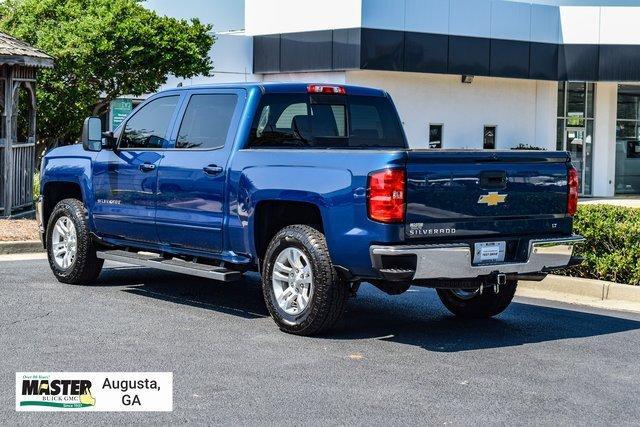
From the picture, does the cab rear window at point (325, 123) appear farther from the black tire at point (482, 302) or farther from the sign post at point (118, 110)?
the sign post at point (118, 110)

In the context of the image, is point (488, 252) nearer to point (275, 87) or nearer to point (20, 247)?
point (275, 87)

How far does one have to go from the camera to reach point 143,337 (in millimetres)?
8594

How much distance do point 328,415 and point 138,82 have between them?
1755 centimetres

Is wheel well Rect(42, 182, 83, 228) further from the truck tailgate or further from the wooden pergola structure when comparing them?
the wooden pergola structure

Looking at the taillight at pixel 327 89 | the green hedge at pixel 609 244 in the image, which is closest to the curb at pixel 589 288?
the green hedge at pixel 609 244

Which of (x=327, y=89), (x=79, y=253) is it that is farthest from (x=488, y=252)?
(x=79, y=253)

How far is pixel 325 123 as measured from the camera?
393 inches

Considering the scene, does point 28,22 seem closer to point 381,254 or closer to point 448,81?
point 448,81

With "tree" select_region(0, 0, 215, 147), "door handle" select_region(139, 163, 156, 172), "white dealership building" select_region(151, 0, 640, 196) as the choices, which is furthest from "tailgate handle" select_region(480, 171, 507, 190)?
"white dealership building" select_region(151, 0, 640, 196)

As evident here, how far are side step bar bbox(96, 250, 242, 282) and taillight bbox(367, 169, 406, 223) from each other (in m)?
1.73

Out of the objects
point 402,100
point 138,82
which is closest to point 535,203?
point 138,82

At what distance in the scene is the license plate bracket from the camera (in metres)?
8.37

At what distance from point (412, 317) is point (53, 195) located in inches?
174

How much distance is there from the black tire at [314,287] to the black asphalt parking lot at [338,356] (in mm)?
140
